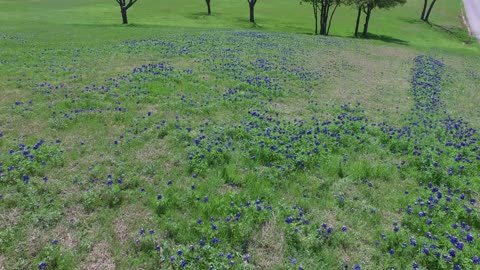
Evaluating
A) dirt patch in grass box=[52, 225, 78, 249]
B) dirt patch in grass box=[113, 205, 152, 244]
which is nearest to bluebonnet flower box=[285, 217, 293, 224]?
dirt patch in grass box=[113, 205, 152, 244]

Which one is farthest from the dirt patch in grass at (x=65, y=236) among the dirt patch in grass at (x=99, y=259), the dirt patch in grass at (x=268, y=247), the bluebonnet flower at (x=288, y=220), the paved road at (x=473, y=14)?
the paved road at (x=473, y=14)

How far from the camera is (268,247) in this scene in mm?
5270

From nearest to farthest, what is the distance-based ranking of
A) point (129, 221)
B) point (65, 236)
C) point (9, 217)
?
point (65, 236) → point (9, 217) → point (129, 221)

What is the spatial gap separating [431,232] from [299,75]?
41.2ft

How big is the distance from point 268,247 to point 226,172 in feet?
7.38

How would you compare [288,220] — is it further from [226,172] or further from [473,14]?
[473,14]

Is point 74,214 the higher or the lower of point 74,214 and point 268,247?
the higher

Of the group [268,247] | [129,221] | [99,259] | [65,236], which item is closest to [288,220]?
[268,247]

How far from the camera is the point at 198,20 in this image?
57500mm

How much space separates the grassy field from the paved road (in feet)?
218

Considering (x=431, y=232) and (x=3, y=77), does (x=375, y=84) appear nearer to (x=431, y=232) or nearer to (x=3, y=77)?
(x=431, y=232)

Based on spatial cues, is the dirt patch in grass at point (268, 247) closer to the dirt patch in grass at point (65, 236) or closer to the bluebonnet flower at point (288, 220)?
the bluebonnet flower at point (288, 220)

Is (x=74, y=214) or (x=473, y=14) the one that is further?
(x=473, y=14)

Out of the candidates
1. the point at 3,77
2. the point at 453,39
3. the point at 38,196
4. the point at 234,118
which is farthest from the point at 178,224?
the point at 453,39
